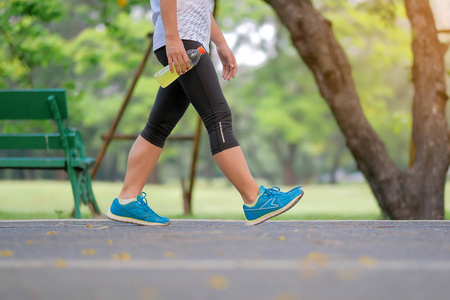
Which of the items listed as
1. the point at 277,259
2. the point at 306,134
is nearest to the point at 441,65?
the point at 277,259

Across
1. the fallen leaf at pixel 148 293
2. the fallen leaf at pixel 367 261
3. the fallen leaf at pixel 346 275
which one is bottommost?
the fallen leaf at pixel 367 261

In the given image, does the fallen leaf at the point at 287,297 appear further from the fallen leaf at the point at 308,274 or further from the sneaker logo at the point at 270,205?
the sneaker logo at the point at 270,205

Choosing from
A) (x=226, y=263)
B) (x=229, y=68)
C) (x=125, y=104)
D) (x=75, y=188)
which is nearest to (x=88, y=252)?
(x=226, y=263)

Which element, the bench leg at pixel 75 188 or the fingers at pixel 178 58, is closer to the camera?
the fingers at pixel 178 58

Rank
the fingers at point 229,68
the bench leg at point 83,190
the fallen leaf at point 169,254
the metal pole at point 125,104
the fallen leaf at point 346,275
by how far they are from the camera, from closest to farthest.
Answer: the fallen leaf at point 346,275 → the fallen leaf at point 169,254 → the fingers at point 229,68 → the bench leg at point 83,190 → the metal pole at point 125,104

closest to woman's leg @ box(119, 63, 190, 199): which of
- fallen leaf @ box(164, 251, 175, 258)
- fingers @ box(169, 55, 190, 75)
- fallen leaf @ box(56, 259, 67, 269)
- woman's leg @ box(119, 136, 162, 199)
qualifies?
woman's leg @ box(119, 136, 162, 199)

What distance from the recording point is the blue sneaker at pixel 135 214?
4.06 meters

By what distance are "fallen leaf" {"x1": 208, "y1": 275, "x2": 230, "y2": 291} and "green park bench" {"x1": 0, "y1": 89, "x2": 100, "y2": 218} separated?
3831 millimetres

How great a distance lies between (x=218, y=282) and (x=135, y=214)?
2047mm

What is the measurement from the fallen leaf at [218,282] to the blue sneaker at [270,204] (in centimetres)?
168

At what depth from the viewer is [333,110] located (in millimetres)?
7012

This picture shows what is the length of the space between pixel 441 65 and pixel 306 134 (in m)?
21.3

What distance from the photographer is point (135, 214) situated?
13.3ft

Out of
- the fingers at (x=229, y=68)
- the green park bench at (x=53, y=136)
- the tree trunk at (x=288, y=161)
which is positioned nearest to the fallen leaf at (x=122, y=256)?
the fingers at (x=229, y=68)
